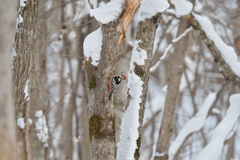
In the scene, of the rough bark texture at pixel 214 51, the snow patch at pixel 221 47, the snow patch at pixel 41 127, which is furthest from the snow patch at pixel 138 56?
the snow patch at pixel 41 127

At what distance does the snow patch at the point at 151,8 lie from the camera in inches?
114

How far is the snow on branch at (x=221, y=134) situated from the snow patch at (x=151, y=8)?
105 inches

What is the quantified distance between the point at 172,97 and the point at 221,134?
119cm

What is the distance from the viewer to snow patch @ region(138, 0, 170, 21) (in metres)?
2.90

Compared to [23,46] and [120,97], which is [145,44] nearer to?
[23,46]

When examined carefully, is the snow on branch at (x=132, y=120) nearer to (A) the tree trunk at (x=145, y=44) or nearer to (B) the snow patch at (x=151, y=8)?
(A) the tree trunk at (x=145, y=44)

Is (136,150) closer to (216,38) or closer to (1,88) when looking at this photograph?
(1,88)

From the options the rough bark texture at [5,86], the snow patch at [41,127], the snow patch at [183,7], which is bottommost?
the snow patch at [41,127]

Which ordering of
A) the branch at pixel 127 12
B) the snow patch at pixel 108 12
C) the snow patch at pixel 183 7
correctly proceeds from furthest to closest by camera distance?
1. the snow patch at pixel 183 7
2. the branch at pixel 127 12
3. the snow patch at pixel 108 12

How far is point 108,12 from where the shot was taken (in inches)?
105

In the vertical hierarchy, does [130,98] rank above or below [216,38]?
below

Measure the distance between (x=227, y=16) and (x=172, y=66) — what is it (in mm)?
6359

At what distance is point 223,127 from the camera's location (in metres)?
4.62

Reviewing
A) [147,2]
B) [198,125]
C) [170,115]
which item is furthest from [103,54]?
[198,125]
